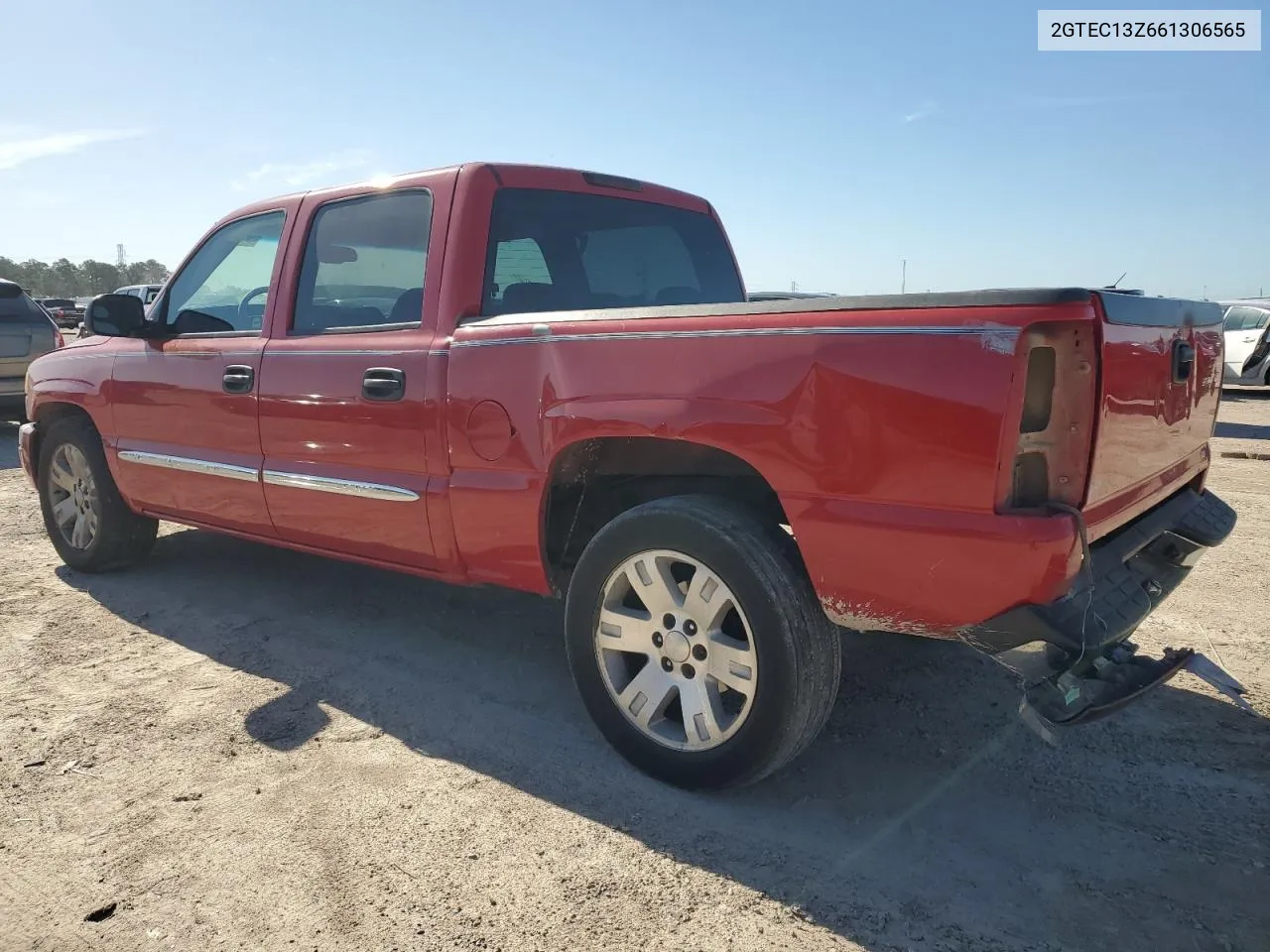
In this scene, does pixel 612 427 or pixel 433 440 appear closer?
pixel 612 427

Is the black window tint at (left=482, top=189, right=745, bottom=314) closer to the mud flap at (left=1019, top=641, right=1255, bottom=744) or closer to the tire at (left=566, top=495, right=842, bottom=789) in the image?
the tire at (left=566, top=495, right=842, bottom=789)

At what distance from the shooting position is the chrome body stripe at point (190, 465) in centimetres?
402

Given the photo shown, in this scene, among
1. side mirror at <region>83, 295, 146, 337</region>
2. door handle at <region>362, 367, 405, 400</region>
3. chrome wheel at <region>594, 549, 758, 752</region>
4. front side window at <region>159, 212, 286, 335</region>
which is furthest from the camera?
side mirror at <region>83, 295, 146, 337</region>

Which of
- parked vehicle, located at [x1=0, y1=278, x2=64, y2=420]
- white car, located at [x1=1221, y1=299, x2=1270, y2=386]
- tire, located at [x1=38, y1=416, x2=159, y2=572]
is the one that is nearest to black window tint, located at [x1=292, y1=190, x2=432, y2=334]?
tire, located at [x1=38, y1=416, x2=159, y2=572]

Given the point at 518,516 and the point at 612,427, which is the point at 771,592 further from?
the point at 518,516

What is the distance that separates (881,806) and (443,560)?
1698 millimetres

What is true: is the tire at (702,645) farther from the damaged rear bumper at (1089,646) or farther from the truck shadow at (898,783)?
the damaged rear bumper at (1089,646)

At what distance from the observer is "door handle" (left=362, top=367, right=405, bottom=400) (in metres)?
3.34

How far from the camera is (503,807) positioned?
2.72 metres

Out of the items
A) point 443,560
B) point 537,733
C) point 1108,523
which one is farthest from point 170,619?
point 1108,523

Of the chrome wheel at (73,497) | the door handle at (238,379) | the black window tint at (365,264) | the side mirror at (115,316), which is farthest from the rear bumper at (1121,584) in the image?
the chrome wheel at (73,497)

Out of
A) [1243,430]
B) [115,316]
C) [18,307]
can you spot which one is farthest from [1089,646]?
[18,307]

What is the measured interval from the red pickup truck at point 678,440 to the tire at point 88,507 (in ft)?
1.97

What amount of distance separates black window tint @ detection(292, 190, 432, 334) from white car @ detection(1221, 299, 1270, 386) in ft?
46.9
